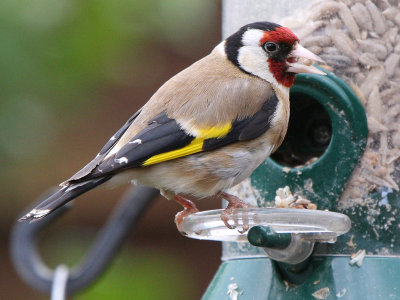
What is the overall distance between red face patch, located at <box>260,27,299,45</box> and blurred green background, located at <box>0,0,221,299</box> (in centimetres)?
102

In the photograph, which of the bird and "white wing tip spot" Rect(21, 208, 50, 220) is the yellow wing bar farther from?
"white wing tip spot" Rect(21, 208, 50, 220)

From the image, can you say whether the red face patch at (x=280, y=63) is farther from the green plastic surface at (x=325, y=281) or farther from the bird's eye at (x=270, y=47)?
the green plastic surface at (x=325, y=281)

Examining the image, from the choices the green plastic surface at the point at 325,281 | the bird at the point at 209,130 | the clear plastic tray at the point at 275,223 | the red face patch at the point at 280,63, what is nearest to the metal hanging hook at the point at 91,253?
the bird at the point at 209,130

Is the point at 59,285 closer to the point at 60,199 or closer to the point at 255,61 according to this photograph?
the point at 60,199

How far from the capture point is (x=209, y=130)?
12.1 feet

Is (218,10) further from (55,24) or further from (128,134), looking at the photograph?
(128,134)

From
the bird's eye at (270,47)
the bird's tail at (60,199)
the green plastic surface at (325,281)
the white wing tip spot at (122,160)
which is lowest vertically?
the green plastic surface at (325,281)

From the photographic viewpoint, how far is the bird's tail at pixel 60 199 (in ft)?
11.2

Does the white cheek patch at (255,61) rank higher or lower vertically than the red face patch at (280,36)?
lower

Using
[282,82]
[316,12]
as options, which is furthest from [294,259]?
[316,12]

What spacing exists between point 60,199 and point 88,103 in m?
2.01

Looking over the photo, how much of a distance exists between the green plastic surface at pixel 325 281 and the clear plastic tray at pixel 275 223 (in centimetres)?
14

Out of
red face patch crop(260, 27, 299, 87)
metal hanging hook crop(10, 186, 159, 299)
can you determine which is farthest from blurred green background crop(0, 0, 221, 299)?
red face patch crop(260, 27, 299, 87)

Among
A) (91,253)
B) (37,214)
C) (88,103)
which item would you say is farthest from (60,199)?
(88,103)
